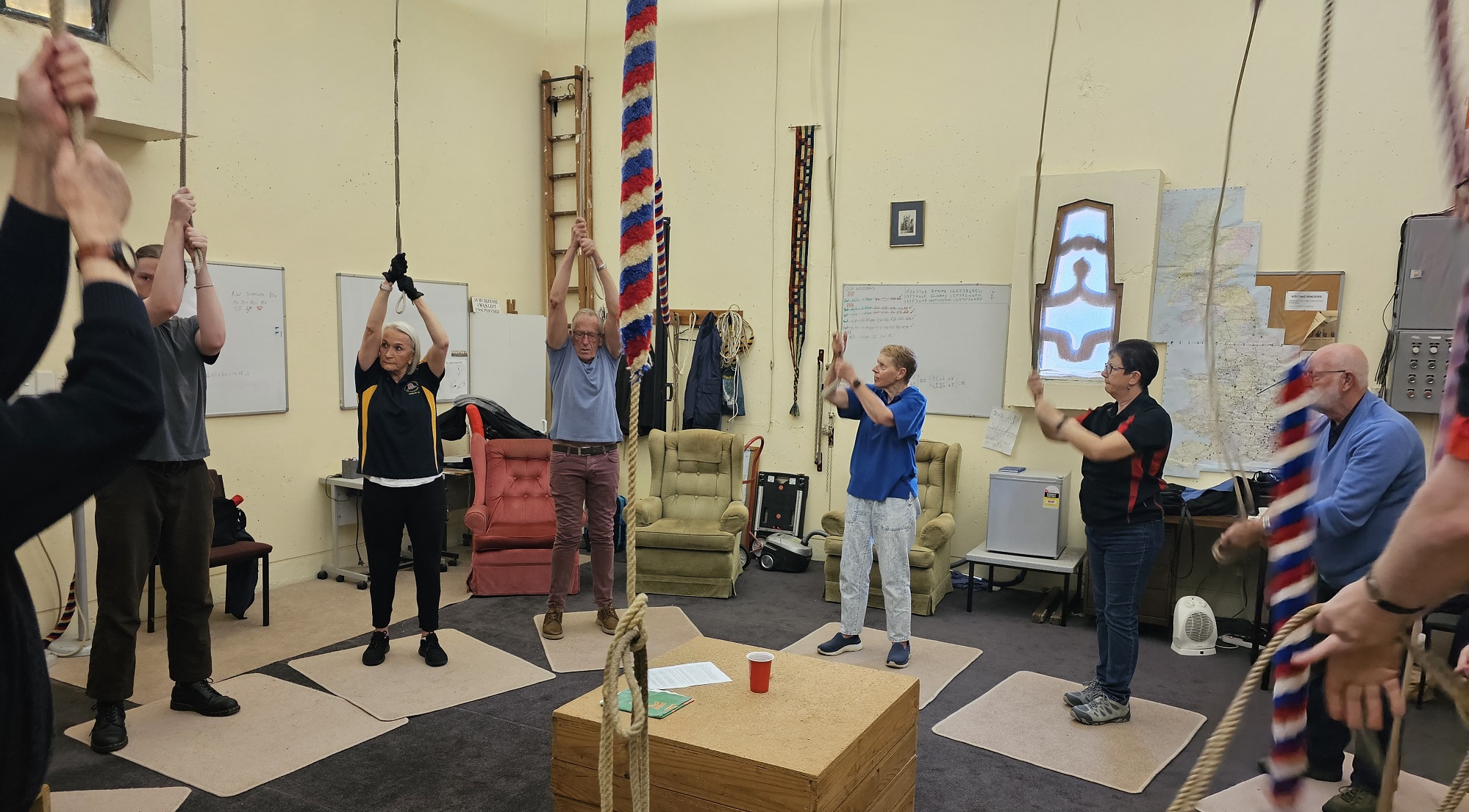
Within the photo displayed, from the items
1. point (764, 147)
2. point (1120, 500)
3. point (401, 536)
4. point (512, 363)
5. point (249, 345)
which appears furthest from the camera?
point (512, 363)

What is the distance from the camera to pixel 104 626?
2.79 metres

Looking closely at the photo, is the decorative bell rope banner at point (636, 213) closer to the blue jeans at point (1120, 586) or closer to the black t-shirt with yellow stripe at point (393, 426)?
the black t-shirt with yellow stripe at point (393, 426)

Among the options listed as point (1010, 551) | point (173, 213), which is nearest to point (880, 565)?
point (1010, 551)

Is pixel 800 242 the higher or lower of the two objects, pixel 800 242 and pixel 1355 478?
the higher

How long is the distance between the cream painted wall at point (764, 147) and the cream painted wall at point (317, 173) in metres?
0.02

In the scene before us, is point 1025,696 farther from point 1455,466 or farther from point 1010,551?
point 1455,466

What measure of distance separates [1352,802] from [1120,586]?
882 millimetres

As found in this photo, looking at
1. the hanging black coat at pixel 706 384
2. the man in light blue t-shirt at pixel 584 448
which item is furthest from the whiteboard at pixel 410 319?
the hanging black coat at pixel 706 384

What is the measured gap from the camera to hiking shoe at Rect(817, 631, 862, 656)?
3.86m

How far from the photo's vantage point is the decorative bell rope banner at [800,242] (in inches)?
224

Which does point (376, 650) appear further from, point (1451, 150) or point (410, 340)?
point (1451, 150)

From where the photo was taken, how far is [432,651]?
12.0ft

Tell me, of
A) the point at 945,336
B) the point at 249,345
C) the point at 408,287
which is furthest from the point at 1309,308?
the point at 249,345

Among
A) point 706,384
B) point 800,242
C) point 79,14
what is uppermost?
point 79,14
